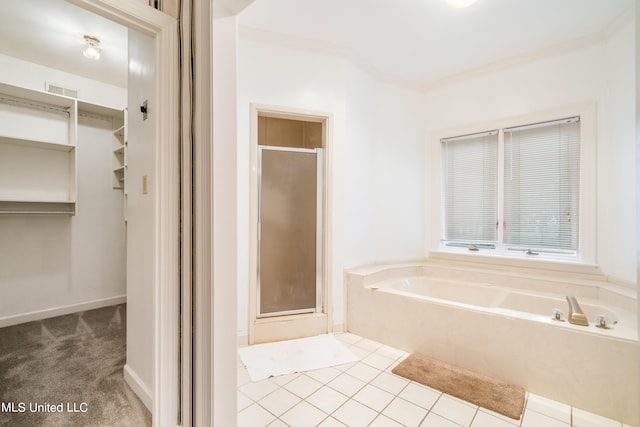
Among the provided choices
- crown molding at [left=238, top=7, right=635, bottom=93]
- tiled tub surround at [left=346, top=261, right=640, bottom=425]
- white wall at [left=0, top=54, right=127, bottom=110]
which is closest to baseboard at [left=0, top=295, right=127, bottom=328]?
white wall at [left=0, top=54, right=127, bottom=110]

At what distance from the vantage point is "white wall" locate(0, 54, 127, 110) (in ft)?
8.89

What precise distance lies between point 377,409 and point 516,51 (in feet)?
11.3

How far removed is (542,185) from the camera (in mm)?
2910

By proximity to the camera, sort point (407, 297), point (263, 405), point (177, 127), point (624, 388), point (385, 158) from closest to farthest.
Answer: point (177, 127)
point (624, 388)
point (263, 405)
point (407, 297)
point (385, 158)

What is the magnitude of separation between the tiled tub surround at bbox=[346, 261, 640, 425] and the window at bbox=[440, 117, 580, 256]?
0.36 m

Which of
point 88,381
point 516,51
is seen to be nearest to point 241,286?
point 88,381

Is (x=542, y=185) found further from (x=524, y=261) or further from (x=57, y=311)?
(x=57, y=311)

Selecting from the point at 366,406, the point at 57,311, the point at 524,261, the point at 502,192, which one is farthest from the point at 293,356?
the point at 502,192

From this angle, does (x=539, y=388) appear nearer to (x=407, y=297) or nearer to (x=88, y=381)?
(x=407, y=297)

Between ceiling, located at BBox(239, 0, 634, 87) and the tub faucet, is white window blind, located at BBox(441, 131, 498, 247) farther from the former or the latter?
the tub faucet

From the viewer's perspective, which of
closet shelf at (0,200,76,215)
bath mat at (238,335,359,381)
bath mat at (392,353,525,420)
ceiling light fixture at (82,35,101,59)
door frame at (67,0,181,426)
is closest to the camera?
door frame at (67,0,181,426)

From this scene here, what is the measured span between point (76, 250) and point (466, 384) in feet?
12.9

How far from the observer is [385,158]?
11.1ft

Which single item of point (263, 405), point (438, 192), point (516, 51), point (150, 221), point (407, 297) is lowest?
point (263, 405)
